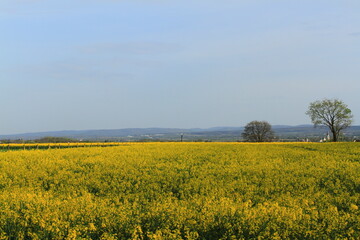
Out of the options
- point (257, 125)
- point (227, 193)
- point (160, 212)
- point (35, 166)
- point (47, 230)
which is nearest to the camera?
point (47, 230)

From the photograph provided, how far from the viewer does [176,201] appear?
10719 millimetres

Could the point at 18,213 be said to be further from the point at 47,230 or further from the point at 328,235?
the point at 328,235

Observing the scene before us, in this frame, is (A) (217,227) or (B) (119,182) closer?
(A) (217,227)

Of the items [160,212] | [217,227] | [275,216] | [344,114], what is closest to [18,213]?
[160,212]

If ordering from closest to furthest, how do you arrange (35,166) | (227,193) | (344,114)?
1. (227,193)
2. (35,166)
3. (344,114)

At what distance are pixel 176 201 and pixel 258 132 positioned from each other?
10408 cm

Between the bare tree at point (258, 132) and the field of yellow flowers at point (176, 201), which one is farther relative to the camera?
the bare tree at point (258, 132)

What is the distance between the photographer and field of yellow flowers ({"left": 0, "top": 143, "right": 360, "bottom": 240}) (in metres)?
8.00

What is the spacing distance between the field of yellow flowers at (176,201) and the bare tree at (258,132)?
89195 mm

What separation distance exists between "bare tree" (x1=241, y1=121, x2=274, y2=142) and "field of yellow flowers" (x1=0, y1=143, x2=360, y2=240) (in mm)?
89195

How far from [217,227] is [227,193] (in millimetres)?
5344

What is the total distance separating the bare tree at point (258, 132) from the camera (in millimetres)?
109562

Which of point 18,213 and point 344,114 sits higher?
point 344,114

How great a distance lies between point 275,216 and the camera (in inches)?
334
